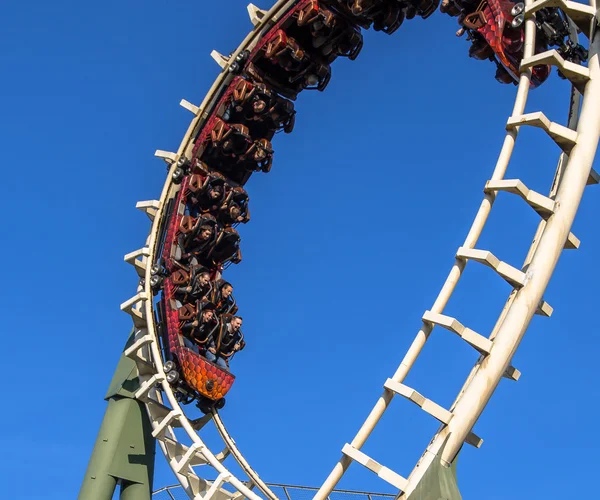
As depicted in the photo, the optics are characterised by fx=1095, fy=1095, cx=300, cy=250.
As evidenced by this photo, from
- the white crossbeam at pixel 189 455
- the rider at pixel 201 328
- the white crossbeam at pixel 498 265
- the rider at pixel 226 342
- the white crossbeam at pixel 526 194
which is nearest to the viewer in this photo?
the white crossbeam at pixel 498 265

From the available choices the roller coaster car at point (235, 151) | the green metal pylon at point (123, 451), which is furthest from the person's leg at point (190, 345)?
the roller coaster car at point (235, 151)

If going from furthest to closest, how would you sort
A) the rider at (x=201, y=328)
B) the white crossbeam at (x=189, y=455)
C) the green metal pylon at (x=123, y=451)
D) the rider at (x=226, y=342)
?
the rider at (x=226, y=342) < the rider at (x=201, y=328) < the green metal pylon at (x=123, y=451) < the white crossbeam at (x=189, y=455)

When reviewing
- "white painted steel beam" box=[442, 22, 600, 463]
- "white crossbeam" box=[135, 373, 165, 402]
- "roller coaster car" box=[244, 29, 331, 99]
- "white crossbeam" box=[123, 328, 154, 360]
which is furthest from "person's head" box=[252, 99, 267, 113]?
"white painted steel beam" box=[442, 22, 600, 463]

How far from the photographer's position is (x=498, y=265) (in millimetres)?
8242

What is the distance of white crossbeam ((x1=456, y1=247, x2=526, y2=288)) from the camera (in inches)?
322

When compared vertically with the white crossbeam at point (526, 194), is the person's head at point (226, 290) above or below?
below

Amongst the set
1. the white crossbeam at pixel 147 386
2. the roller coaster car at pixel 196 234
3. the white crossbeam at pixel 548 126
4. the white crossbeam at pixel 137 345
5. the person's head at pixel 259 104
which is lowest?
the white crossbeam at pixel 147 386

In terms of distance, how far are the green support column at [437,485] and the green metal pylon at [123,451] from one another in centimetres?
493

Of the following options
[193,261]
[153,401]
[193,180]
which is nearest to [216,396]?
[153,401]

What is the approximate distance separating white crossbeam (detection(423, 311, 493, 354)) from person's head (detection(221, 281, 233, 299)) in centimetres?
472

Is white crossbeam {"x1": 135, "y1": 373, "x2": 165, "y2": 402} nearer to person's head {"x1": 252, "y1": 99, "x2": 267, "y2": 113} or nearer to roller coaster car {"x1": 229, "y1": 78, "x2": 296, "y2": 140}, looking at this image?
roller coaster car {"x1": 229, "y1": 78, "x2": 296, "y2": 140}

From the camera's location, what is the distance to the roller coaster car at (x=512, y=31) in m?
10.0

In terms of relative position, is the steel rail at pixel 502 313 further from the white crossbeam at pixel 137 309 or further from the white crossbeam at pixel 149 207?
the white crossbeam at pixel 149 207

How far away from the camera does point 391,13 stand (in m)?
11.7
